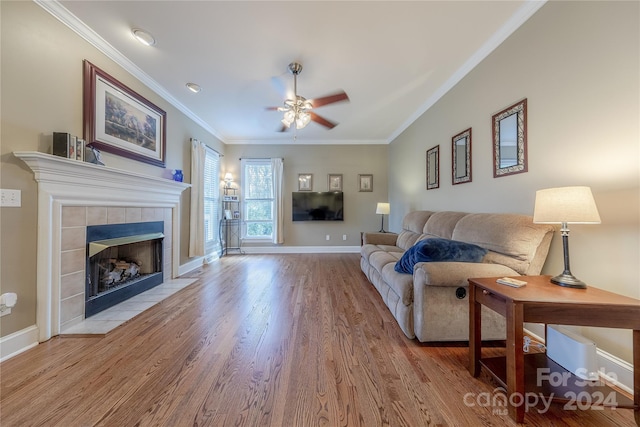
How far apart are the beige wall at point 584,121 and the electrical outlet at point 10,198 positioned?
412 cm

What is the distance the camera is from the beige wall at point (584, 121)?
1.34 meters

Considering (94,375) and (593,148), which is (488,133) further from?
(94,375)

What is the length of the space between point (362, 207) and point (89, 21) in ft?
17.2

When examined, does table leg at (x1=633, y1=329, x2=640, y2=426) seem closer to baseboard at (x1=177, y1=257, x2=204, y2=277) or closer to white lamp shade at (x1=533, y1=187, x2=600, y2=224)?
white lamp shade at (x1=533, y1=187, x2=600, y2=224)

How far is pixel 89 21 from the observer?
6.93ft

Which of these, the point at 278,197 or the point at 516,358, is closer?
the point at 516,358

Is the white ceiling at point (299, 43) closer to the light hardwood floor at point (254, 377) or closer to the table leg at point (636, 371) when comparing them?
the table leg at point (636, 371)

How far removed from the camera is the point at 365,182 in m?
5.86

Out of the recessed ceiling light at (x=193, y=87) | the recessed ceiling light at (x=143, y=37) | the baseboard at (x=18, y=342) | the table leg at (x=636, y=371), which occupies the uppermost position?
the recessed ceiling light at (x=193, y=87)

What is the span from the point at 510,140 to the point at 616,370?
1.84 metres

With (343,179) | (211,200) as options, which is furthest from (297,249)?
(211,200)

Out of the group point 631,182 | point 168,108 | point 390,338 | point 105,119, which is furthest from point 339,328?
point 168,108

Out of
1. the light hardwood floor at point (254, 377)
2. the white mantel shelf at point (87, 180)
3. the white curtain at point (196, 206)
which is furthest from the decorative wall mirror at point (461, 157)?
the white curtain at point (196, 206)

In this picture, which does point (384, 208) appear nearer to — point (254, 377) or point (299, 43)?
point (299, 43)
